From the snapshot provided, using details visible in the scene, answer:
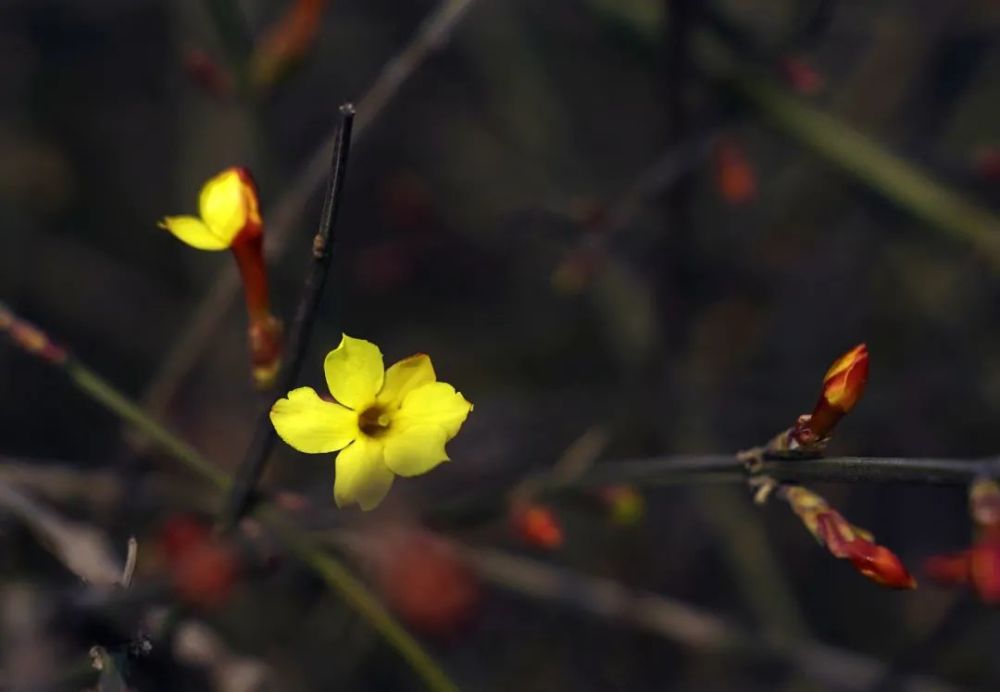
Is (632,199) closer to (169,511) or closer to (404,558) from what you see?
(404,558)

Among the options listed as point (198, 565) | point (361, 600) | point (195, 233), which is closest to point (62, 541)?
point (198, 565)

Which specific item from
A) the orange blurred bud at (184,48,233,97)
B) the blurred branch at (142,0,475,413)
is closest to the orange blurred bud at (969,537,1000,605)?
the blurred branch at (142,0,475,413)

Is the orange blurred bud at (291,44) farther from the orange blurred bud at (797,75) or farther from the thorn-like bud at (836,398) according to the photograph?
the thorn-like bud at (836,398)

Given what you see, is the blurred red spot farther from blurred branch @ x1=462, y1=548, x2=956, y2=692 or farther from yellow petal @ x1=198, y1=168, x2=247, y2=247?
yellow petal @ x1=198, y1=168, x2=247, y2=247

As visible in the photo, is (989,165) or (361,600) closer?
(361,600)

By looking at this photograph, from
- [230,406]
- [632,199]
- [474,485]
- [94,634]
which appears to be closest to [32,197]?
[230,406]

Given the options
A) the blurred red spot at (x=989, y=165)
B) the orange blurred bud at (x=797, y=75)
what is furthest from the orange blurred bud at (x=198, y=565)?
the blurred red spot at (x=989, y=165)

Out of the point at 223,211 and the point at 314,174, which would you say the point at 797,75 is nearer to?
the point at 314,174
